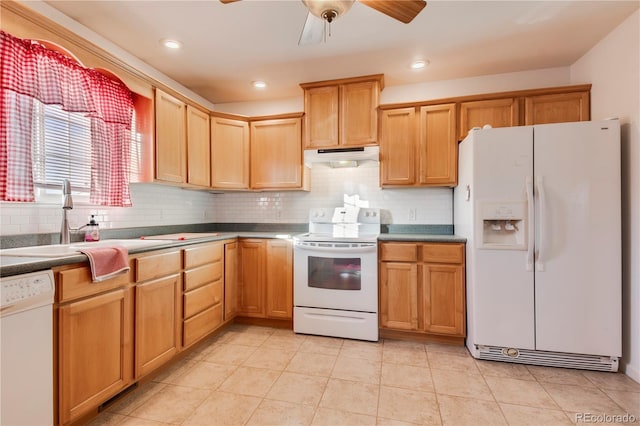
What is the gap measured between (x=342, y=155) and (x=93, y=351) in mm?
2451

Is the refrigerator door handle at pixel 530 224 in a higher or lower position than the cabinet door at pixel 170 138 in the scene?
lower

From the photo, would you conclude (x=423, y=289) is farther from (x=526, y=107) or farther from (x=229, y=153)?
(x=229, y=153)

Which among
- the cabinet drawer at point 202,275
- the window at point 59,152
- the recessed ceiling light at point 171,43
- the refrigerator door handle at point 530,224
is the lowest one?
the cabinet drawer at point 202,275

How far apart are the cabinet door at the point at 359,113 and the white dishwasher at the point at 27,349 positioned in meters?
2.57

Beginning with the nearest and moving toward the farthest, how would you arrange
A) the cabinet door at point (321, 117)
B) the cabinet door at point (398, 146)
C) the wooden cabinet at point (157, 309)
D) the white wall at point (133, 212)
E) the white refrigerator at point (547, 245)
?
the white wall at point (133, 212) < the wooden cabinet at point (157, 309) < the white refrigerator at point (547, 245) < the cabinet door at point (398, 146) < the cabinet door at point (321, 117)

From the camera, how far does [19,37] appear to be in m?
1.60

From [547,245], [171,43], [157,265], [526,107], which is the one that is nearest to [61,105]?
[171,43]

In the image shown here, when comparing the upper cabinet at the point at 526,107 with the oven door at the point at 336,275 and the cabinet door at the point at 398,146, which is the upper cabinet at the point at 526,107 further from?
the oven door at the point at 336,275

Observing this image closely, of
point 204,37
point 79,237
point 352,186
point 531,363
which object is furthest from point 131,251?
point 531,363

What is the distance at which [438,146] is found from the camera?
2.92 m

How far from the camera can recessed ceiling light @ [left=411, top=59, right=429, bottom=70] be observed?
2.77 m

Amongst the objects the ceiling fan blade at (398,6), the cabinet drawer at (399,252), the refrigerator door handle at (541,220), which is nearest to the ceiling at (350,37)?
the ceiling fan blade at (398,6)

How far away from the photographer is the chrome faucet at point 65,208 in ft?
6.34

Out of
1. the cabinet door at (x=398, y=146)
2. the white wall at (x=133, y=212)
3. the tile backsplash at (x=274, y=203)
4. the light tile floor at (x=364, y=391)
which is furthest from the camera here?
the cabinet door at (x=398, y=146)
